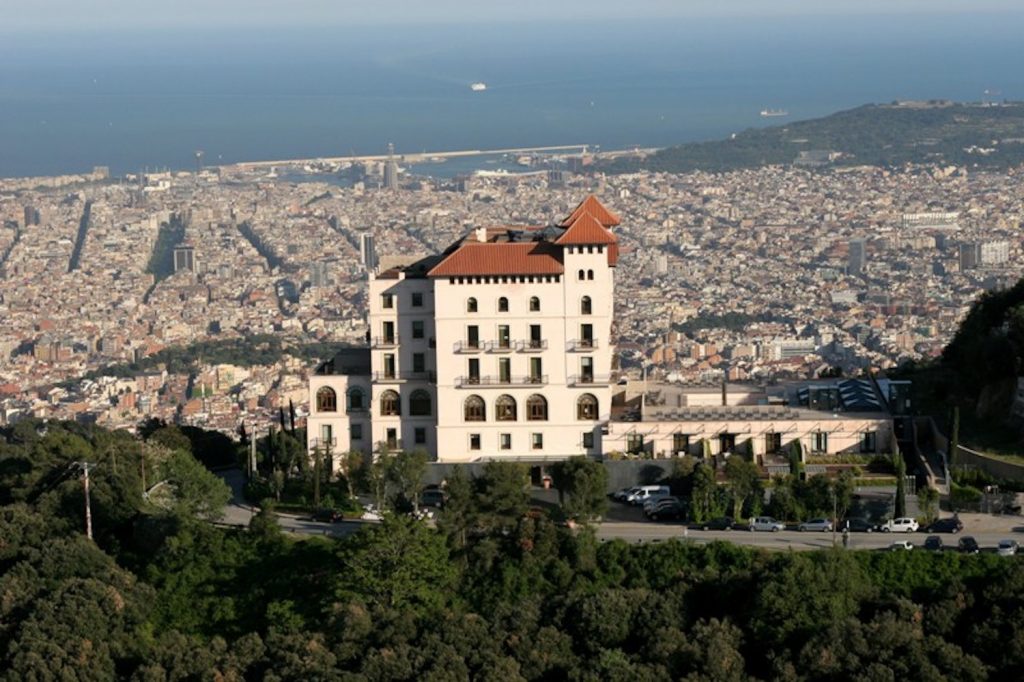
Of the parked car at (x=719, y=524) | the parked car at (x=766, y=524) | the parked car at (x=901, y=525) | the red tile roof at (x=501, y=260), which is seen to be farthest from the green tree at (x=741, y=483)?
the red tile roof at (x=501, y=260)

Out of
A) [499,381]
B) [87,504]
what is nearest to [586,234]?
[499,381]

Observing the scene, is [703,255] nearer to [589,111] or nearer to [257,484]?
[257,484]

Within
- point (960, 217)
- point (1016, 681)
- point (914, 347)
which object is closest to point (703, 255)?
point (960, 217)

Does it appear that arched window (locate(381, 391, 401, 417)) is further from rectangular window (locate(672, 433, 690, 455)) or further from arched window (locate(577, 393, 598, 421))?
rectangular window (locate(672, 433, 690, 455))

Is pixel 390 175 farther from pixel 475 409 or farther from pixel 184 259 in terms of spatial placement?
pixel 475 409

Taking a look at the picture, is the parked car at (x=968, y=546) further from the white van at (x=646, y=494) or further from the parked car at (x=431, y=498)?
the parked car at (x=431, y=498)

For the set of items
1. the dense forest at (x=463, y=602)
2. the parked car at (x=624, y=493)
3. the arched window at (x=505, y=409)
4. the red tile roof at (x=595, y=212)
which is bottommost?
the dense forest at (x=463, y=602)
